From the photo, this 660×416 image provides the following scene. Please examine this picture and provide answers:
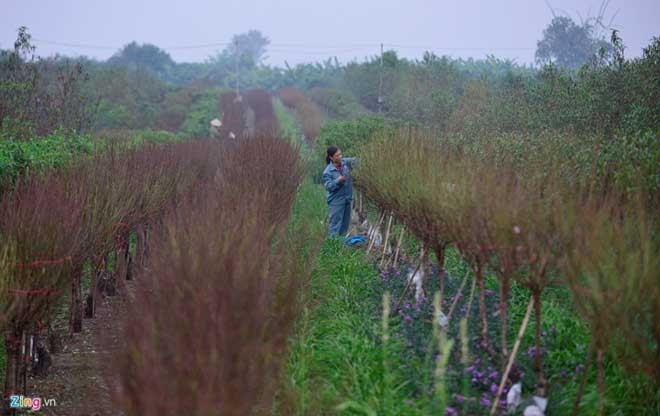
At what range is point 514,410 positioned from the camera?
479 cm

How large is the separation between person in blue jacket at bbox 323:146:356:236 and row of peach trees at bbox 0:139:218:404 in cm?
291

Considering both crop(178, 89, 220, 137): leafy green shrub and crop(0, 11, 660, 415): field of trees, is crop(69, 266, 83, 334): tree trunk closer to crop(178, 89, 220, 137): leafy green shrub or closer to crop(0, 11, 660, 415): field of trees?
crop(0, 11, 660, 415): field of trees

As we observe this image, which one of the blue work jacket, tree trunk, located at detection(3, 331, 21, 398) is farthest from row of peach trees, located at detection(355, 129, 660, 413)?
the blue work jacket

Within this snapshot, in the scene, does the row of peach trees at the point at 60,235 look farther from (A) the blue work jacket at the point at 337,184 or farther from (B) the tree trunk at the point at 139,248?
(A) the blue work jacket at the point at 337,184

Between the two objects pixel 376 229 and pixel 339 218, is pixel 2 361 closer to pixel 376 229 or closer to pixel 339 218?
pixel 376 229

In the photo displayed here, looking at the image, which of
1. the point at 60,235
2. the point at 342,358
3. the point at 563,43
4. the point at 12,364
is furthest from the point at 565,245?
the point at 563,43

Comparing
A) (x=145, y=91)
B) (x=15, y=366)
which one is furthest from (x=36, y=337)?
(x=145, y=91)

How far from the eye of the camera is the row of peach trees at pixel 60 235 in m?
5.25

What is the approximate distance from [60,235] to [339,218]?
264 inches

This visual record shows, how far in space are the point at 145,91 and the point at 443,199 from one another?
1551 inches

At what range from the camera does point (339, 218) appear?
1198 centimetres

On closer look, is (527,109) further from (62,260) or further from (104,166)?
(62,260)

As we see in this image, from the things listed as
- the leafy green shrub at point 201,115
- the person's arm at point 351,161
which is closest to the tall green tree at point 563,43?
the leafy green shrub at point 201,115

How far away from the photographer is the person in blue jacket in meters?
11.5
